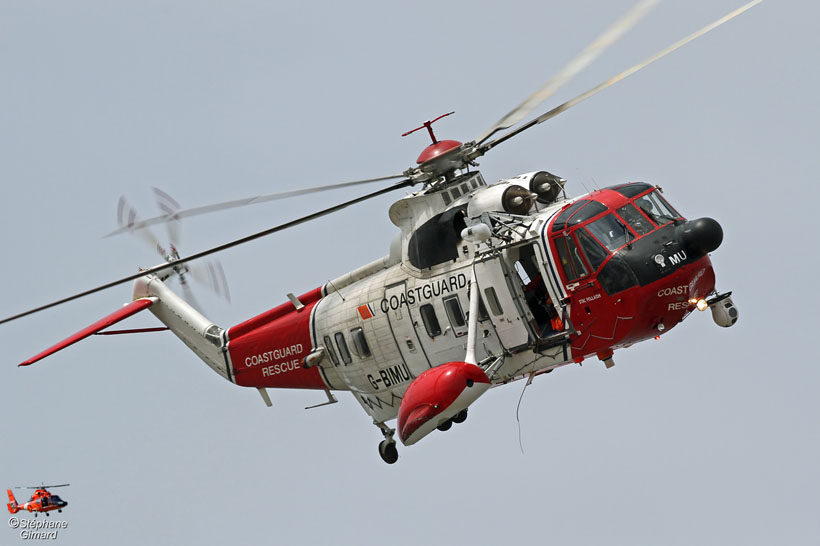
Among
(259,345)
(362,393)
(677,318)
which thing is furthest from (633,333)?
(259,345)

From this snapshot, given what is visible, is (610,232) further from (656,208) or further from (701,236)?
(701,236)

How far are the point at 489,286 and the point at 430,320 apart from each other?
138cm

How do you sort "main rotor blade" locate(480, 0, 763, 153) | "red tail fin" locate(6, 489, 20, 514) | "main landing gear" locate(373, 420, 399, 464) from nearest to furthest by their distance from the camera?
"main rotor blade" locate(480, 0, 763, 153), "main landing gear" locate(373, 420, 399, 464), "red tail fin" locate(6, 489, 20, 514)

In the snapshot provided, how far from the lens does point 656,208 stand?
1788 centimetres

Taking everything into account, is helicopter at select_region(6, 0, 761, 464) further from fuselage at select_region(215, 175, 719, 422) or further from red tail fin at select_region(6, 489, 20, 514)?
red tail fin at select_region(6, 489, 20, 514)

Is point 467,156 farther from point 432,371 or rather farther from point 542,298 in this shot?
point 432,371

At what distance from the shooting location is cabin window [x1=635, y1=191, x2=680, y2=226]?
58.0 ft

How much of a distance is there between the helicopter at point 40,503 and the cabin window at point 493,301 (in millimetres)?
13347

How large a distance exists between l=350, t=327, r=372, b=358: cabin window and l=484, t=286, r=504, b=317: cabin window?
278cm

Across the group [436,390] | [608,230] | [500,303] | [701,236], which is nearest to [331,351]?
[500,303]

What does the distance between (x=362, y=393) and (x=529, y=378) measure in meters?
3.36

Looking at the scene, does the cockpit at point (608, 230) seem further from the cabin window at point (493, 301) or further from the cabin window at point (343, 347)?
the cabin window at point (343, 347)

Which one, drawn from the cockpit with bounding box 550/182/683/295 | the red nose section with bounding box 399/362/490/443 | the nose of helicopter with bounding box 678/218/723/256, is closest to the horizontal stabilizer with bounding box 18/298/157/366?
the red nose section with bounding box 399/362/490/443

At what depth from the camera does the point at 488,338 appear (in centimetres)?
1867
